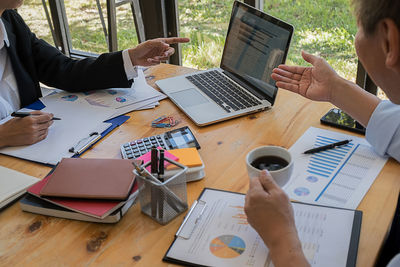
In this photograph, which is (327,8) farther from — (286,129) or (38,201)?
(38,201)

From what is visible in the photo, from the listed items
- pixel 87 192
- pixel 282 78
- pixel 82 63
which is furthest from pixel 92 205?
Result: pixel 82 63

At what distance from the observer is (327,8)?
2.29m

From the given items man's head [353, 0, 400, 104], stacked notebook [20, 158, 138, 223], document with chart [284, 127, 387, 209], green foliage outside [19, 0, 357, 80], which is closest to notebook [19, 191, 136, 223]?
stacked notebook [20, 158, 138, 223]

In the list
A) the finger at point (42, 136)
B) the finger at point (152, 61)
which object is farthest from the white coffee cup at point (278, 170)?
the finger at point (152, 61)

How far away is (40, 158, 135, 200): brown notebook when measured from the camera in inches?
38.5

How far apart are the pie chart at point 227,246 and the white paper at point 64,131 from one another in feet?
1.84

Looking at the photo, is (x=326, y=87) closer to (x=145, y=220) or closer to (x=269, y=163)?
(x=269, y=163)

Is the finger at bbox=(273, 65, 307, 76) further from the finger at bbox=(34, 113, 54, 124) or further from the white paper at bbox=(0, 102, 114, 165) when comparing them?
the finger at bbox=(34, 113, 54, 124)

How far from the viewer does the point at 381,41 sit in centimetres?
75

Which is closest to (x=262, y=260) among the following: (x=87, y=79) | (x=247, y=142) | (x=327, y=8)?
(x=247, y=142)

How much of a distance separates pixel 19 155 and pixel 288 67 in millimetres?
861

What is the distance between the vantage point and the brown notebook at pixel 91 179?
977 millimetres

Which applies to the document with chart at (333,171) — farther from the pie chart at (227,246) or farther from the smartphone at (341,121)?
the pie chart at (227,246)

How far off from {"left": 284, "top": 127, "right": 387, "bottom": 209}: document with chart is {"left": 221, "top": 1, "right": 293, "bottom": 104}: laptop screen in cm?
26
